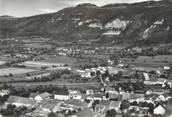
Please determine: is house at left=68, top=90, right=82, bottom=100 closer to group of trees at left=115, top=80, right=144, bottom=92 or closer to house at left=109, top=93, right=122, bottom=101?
house at left=109, top=93, right=122, bottom=101

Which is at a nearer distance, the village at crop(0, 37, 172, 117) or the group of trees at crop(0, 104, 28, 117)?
the group of trees at crop(0, 104, 28, 117)

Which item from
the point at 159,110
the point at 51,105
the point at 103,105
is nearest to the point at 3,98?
the point at 51,105

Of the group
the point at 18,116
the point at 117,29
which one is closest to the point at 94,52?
the point at 117,29

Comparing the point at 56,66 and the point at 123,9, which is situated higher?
the point at 123,9

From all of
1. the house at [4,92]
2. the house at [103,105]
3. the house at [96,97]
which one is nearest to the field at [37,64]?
the house at [4,92]

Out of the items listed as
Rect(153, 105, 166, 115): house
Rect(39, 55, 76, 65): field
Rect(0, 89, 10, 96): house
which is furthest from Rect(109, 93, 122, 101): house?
Rect(39, 55, 76, 65): field

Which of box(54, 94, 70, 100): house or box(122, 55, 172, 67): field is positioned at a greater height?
box(54, 94, 70, 100): house

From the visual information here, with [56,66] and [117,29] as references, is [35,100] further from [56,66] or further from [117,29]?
[117,29]
